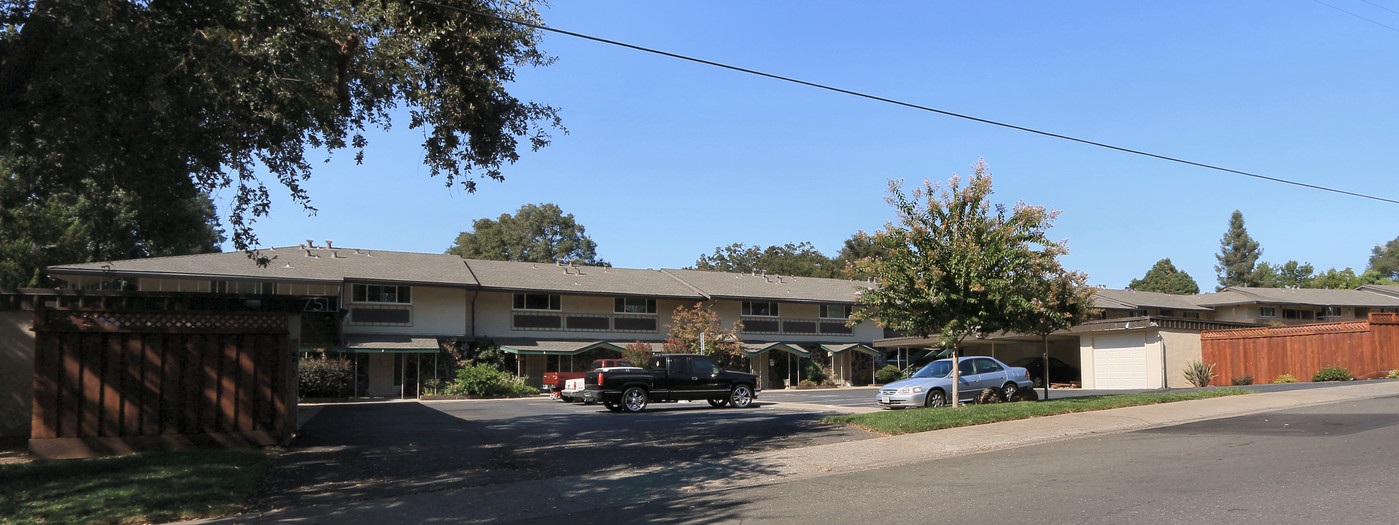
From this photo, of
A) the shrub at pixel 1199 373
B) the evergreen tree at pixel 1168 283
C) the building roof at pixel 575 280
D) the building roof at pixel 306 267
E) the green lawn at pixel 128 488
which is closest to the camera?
the green lawn at pixel 128 488

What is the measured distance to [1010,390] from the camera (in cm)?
2125

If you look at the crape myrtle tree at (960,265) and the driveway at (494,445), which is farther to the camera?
the crape myrtle tree at (960,265)

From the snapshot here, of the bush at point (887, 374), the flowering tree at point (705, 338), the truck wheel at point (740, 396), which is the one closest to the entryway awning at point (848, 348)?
the bush at point (887, 374)

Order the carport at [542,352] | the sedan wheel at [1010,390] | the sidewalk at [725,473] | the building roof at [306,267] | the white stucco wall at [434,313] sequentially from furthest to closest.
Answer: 1. the carport at [542,352]
2. the white stucco wall at [434,313]
3. the building roof at [306,267]
4. the sedan wheel at [1010,390]
5. the sidewalk at [725,473]

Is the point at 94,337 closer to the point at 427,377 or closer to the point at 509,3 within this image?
the point at 509,3

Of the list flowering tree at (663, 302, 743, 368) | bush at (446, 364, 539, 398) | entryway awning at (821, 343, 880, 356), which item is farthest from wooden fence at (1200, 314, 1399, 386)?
bush at (446, 364, 539, 398)

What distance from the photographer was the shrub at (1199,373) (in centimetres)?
2858

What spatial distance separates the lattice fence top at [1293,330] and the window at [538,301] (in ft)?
83.6

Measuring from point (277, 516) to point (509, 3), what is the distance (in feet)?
29.1

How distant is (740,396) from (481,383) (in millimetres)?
13892

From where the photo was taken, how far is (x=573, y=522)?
8.63 meters

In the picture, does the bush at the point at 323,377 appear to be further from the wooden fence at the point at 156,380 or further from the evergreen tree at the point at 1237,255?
the evergreen tree at the point at 1237,255

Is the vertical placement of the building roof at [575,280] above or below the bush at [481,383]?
above

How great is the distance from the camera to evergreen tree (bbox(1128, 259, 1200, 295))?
273 ft
